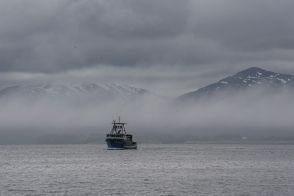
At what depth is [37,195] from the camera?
11800cm

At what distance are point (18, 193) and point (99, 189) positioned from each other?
1475cm

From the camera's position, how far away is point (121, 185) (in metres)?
137

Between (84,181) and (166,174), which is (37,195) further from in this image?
(166,174)

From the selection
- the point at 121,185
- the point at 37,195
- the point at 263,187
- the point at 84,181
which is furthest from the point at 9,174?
the point at 263,187

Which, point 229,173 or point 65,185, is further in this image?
point 229,173

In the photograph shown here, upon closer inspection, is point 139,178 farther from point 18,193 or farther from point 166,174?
point 18,193

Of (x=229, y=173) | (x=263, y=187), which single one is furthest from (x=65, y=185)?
(x=229, y=173)

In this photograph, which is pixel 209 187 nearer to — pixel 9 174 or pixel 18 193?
pixel 18 193

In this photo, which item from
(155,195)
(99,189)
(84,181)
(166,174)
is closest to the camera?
(155,195)

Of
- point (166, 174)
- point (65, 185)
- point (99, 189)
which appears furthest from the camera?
point (166, 174)

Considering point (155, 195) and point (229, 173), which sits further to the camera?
point (229, 173)

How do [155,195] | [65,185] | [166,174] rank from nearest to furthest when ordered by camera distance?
[155,195] → [65,185] → [166,174]

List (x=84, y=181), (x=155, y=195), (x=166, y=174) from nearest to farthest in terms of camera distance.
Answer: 1. (x=155, y=195)
2. (x=84, y=181)
3. (x=166, y=174)

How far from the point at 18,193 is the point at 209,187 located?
34.5 metres
